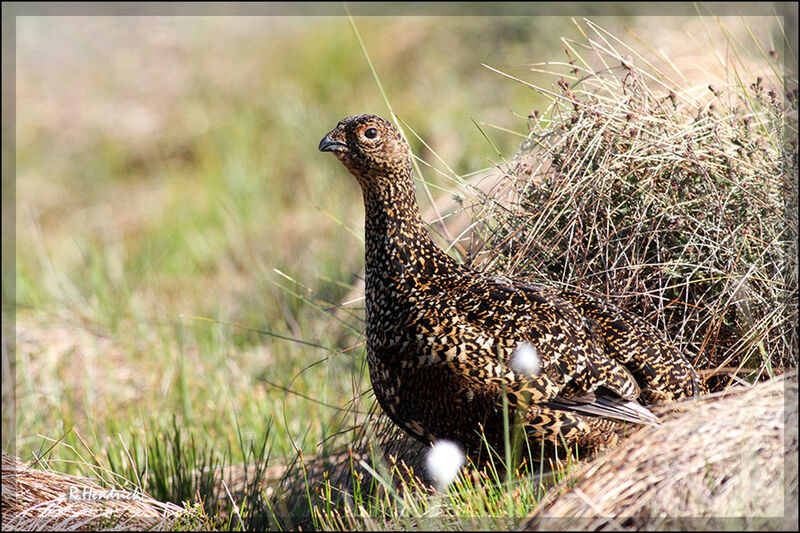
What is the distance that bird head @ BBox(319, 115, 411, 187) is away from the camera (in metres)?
3.82

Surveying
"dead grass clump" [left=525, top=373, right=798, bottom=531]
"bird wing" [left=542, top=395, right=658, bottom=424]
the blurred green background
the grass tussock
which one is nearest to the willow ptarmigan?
"bird wing" [left=542, top=395, right=658, bottom=424]

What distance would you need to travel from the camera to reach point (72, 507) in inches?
132

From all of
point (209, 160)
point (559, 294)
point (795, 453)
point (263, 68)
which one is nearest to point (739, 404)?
point (795, 453)

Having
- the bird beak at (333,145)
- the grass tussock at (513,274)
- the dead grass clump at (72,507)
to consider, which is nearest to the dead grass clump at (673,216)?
the grass tussock at (513,274)

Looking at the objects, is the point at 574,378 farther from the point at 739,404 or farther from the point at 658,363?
the point at 739,404

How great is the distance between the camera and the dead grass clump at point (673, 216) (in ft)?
11.9

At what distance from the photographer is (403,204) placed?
385cm

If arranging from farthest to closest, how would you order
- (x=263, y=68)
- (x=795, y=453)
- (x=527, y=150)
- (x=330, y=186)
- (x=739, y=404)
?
(x=263, y=68)
(x=330, y=186)
(x=527, y=150)
(x=739, y=404)
(x=795, y=453)

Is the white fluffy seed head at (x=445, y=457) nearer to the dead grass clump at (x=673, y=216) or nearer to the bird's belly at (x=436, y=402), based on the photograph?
the bird's belly at (x=436, y=402)

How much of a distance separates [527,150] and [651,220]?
681 millimetres

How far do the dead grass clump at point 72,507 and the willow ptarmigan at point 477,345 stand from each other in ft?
3.16

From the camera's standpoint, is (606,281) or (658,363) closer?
(658,363)

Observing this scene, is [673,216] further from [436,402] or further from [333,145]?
[333,145]

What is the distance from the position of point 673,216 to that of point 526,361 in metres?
0.98
